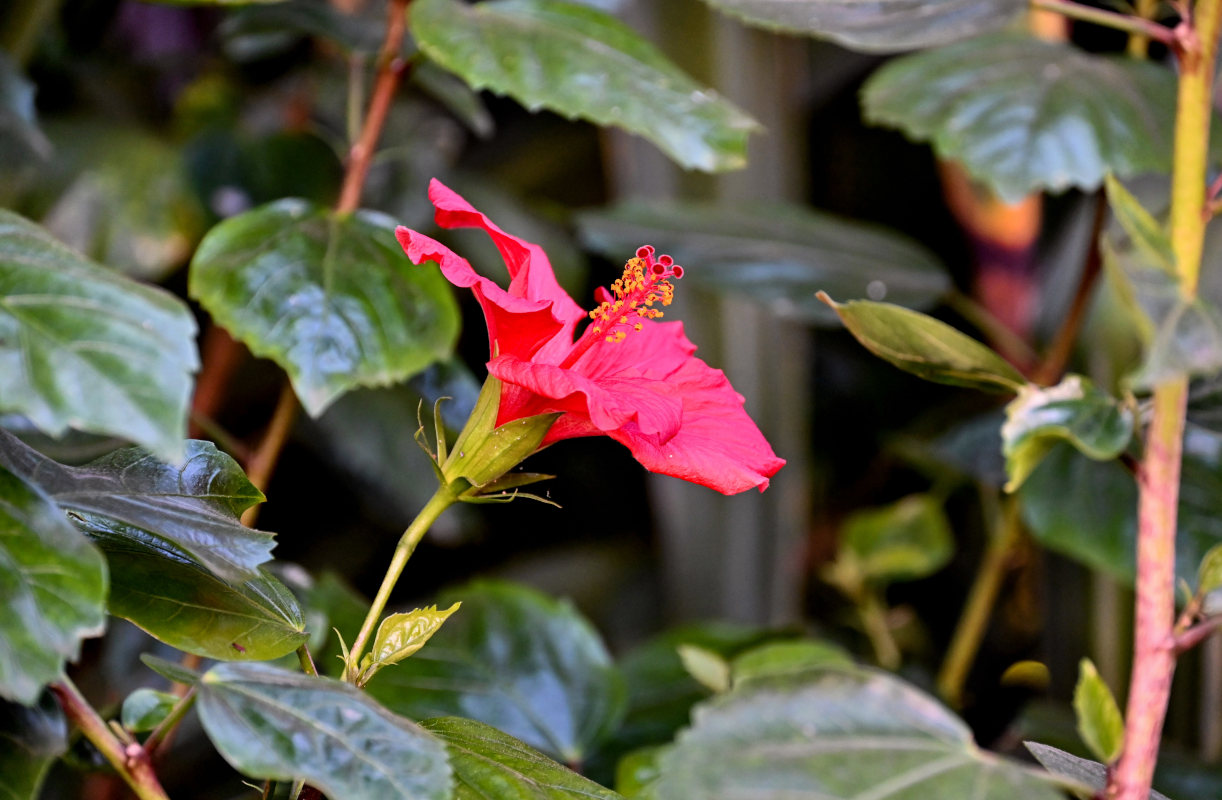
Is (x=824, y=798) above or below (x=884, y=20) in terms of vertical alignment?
below

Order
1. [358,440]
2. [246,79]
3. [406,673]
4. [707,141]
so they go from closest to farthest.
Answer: [707,141] → [406,673] → [358,440] → [246,79]

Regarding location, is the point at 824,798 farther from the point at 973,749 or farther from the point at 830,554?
the point at 830,554

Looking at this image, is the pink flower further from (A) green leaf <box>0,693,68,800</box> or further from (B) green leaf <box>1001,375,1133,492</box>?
(A) green leaf <box>0,693,68,800</box>

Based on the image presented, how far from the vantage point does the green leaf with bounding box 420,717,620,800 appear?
367 millimetres

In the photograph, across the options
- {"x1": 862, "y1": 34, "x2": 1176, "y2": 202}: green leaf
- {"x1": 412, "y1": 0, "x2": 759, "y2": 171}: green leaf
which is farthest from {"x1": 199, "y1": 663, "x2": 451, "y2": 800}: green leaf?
{"x1": 862, "y1": 34, "x2": 1176, "y2": 202}: green leaf

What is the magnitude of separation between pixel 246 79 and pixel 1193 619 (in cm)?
121

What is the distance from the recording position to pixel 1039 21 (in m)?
1.14

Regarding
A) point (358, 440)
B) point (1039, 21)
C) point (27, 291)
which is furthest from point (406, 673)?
point (1039, 21)

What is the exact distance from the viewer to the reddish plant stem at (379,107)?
2.07ft

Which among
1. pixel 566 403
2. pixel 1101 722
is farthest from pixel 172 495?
pixel 1101 722

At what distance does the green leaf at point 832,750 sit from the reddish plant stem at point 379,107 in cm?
43

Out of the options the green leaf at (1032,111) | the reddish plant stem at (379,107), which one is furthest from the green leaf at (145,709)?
the green leaf at (1032,111)

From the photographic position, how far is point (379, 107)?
0.63 metres

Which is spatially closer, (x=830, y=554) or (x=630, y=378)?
(x=630, y=378)
